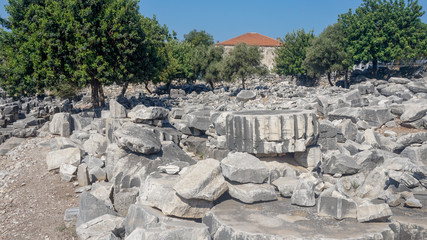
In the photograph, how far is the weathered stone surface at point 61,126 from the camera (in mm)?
12430

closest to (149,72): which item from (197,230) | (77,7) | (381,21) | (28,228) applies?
(77,7)

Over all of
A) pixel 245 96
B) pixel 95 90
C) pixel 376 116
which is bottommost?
pixel 376 116

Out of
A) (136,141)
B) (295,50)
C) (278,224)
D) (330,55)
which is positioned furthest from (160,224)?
(295,50)

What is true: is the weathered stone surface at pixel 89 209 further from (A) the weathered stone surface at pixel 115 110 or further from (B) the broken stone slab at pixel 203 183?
(A) the weathered stone surface at pixel 115 110

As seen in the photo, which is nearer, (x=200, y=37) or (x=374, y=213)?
Answer: (x=374, y=213)

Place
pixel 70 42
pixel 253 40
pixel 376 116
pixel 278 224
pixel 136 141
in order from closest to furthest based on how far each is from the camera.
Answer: pixel 278 224
pixel 136 141
pixel 376 116
pixel 70 42
pixel 253 40

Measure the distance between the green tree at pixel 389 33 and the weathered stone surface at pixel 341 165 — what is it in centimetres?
2014

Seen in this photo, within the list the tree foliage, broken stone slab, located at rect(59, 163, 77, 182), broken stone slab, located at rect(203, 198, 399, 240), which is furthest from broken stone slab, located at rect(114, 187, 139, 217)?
the tree foliage

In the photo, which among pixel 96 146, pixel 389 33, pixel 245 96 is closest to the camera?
pixel 96 146

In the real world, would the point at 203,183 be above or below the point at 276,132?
below

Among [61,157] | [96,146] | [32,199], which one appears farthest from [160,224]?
[96,146]

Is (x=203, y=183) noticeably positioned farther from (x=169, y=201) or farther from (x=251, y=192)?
(x=251, y=192)

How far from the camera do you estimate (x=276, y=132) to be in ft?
21.9

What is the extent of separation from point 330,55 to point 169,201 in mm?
24738
